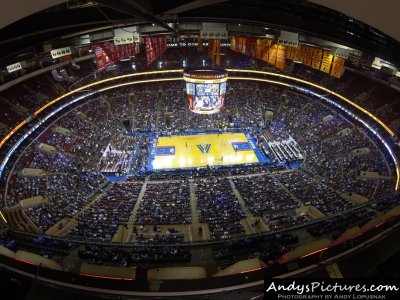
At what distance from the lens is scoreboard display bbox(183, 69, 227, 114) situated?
105ft

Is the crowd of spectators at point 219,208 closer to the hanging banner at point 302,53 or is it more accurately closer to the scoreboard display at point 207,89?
the scoreboard display at point 207,89

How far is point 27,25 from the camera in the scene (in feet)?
41.8

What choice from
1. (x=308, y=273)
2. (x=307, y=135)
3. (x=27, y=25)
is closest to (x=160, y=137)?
(x=307, y=135)

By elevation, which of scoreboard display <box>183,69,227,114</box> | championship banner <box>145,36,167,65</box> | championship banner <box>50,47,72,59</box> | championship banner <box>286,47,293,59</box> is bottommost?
championship banner <box>50,47,72,59</box>

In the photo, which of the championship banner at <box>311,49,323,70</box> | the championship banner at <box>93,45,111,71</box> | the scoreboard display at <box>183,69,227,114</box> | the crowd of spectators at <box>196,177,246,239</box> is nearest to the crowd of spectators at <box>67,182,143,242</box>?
the crowd of spectators at <box>196,177,246,239</box>

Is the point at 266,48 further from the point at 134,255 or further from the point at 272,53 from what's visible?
the point at 134,255

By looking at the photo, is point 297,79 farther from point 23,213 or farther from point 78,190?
point 23,213

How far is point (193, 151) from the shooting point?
34688mm

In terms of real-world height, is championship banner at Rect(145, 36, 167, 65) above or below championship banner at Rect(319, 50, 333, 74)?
above

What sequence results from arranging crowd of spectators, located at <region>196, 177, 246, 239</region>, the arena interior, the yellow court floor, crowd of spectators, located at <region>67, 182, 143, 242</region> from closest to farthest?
the arena interior < crowd of spectators, located at <region>67, 182, 143, 242</region> < crowd of spectators, located at <region>196, 177, 246, 239</region> < the yellow court floor

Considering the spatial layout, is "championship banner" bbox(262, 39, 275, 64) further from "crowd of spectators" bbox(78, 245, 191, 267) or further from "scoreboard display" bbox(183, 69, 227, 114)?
"crowd of spectators" bbox(78, 245, 191, 267)

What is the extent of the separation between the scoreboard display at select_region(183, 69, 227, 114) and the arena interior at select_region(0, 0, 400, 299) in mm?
166

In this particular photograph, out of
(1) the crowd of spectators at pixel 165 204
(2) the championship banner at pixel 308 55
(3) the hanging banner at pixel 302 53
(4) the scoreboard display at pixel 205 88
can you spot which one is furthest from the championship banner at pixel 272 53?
(1) the crowd of spectators at pixel 165 204

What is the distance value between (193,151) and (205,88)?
23.5ft
